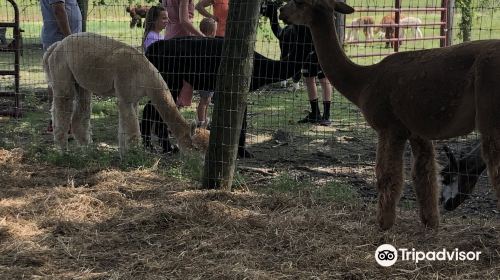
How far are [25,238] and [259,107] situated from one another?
609 cm

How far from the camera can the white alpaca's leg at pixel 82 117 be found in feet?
22.9

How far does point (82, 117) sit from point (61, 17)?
1.23m

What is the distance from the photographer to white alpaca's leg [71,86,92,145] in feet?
22.9

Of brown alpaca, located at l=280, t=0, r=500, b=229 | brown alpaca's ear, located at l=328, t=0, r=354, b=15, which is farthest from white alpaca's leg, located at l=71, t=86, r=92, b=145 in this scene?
brown alpaca's ear, located at l=328, t=0, r=354, b=15

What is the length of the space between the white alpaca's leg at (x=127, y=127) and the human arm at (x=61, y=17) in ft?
4.94

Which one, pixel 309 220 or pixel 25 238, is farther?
pixel 309 220

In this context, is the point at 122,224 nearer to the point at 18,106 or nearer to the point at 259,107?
the point at 18,106

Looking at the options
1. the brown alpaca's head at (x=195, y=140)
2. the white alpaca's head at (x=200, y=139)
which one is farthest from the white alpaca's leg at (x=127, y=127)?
the white alpaca's head at (x=200, y=139)

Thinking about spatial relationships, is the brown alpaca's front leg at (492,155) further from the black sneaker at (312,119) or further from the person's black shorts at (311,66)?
the black sneaker at (312,119)

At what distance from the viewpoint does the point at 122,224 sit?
14.8 feet

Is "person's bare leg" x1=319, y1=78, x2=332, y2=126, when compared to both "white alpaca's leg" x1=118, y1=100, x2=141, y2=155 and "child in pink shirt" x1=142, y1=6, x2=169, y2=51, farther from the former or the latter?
"white alpaca's leg" x1=118, y1=100, x2=141, y2=155

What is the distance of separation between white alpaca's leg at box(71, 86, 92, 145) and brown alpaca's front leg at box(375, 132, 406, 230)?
157 inches

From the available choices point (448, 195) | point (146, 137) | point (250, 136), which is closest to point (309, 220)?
point (448, 195)

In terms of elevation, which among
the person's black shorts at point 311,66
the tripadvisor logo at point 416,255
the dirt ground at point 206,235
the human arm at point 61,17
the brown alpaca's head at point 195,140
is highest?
the human arm at point 61,17
